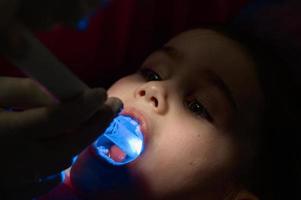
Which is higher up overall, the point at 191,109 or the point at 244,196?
the point at 191,109

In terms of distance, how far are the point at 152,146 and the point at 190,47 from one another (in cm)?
21

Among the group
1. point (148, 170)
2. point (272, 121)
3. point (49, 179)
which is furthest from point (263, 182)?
point (49, 179)

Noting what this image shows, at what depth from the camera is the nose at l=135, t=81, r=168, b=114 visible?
76 centimetres

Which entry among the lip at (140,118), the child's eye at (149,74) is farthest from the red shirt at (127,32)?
the lip at (140,118)

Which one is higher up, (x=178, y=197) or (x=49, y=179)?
(x=49, y=179)

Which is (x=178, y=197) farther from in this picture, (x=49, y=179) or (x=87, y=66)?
(x=87, y=66)

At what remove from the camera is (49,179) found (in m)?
0.62

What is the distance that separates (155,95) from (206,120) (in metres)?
0.10

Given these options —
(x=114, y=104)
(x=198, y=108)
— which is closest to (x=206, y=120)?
(x=198, y=108)

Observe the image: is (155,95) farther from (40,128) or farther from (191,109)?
(40,128)

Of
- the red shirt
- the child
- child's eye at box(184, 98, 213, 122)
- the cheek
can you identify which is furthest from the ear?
the red shirt

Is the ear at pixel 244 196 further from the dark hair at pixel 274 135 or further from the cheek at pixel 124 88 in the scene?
the cheek at pixel 124 88

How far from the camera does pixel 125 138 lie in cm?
76

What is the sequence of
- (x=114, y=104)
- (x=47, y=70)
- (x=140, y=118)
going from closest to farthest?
(x=47, y=70) → (x=114, y=104) → (x=140, y=118)
